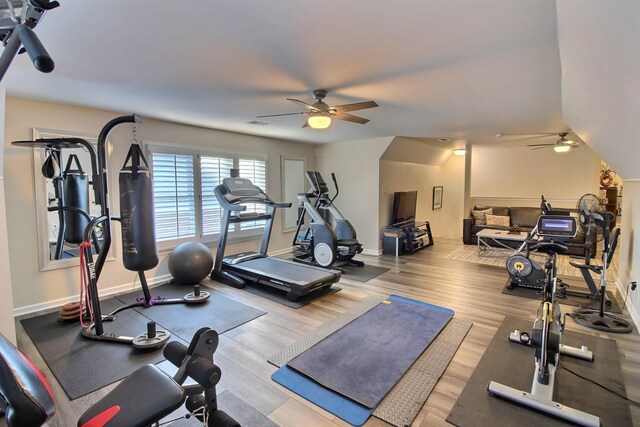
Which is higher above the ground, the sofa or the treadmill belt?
the sofa

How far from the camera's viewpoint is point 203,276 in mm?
4500

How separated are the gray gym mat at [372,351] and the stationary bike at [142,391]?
1195mm

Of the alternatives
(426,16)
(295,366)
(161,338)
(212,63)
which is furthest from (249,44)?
(161,338)

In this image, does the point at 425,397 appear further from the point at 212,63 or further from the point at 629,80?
the point at 212,63

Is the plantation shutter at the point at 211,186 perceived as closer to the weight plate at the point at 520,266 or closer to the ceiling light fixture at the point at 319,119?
the ceiling light fixture at the point at 319,119

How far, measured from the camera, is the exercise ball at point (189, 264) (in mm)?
4363

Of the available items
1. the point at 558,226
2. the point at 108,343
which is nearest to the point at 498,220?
the point at 558,226

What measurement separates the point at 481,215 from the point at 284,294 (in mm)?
5684

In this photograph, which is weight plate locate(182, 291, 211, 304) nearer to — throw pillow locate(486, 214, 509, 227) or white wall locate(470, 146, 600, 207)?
throw pillow locate(486, 214, 509, 227)

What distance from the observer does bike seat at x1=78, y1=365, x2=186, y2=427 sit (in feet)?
3.80

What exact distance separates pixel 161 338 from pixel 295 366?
1291 mm

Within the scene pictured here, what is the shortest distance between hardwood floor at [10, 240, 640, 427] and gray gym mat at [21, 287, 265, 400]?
0.08 metres

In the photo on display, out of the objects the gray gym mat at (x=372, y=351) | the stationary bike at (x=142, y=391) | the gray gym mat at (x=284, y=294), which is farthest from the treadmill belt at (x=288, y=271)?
the stationary bike at (x=142, y=391)

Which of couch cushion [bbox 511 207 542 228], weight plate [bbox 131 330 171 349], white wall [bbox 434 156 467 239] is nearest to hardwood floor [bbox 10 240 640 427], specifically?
weight plate [bbox 131 330 171 349]
